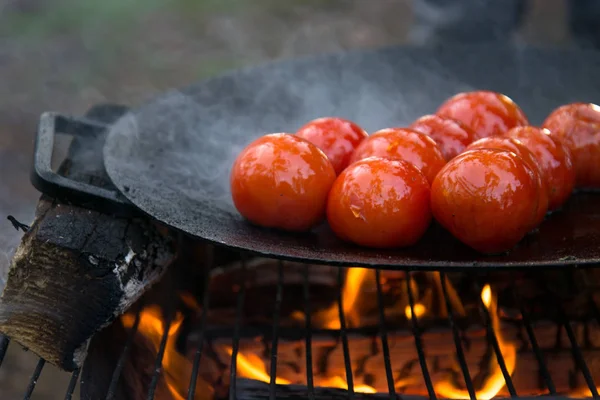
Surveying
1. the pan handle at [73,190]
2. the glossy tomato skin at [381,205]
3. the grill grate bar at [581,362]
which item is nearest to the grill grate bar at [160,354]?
the pan handle at [73,190]

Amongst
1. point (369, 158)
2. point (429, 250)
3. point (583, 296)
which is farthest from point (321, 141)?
point (583, 296)

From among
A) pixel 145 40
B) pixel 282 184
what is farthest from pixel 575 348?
pixel 145 40

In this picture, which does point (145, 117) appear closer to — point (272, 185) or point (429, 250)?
point (272, 185)

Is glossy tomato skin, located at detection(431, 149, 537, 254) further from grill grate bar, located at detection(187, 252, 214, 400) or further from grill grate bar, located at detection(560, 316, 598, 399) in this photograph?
grill grate bar, located at detection(187, 252, 214, 400)

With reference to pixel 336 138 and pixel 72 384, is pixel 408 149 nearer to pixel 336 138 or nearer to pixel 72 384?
pixel 336 138

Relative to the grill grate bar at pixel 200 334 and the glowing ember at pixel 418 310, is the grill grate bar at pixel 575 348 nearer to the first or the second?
the glowing ember at pixel 418 310
